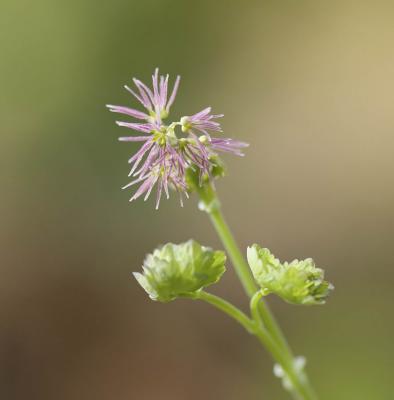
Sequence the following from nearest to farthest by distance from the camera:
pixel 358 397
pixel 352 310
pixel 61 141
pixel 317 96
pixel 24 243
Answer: pixel 358 397
pixel 352 310
pixel 24 243
pixel 61 141
pixel 317 96

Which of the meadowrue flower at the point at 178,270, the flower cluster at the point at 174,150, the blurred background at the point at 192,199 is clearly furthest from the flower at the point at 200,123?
the blurred background at the point at 192,199

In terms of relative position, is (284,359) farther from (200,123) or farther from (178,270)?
(200,123)

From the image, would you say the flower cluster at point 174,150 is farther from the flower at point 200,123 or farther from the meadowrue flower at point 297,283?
the meadowrue flower at point 297,283

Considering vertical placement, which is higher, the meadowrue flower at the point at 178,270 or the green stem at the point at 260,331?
the meadowrue flower at the point at 178,270

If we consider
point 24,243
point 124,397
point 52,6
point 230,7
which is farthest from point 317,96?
point 124,397

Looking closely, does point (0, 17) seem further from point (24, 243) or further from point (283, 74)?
point (283, 74)

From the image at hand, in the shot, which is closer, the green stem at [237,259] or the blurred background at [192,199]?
the green stem at [237,259]

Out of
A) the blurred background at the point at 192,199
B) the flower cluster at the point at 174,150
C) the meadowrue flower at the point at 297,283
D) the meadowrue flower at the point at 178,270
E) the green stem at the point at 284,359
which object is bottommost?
the green stem at the point at 284,359
